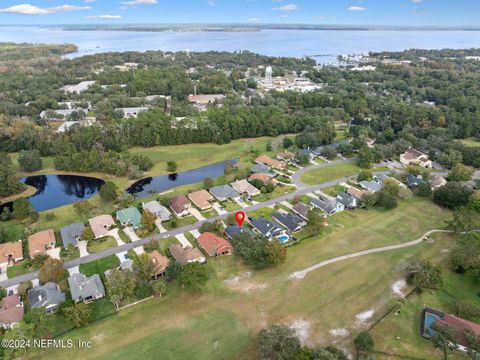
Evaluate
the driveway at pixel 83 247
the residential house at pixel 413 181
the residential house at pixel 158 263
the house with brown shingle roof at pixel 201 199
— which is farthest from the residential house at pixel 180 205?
the residential house at pixel 413 181

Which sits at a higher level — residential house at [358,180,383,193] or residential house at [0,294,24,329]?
residential house at [358,180,383,193]

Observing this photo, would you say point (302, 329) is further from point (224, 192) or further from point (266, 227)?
point (224, 192)

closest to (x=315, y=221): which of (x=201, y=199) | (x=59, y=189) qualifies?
(x=201, y=199)

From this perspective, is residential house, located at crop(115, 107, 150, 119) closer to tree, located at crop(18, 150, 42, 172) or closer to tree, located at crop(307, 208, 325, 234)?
tree, located at crop(18, 150, 42, 172)

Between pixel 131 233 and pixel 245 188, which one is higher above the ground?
pixel 245 188

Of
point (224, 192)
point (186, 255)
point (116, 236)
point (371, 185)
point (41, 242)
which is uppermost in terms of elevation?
point (371, 185)

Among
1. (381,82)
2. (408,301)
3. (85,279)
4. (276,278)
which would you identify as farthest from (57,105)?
(381,82)

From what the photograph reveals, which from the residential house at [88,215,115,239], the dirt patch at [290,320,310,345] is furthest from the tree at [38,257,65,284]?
the dirt patch at [290,320,310,345]
